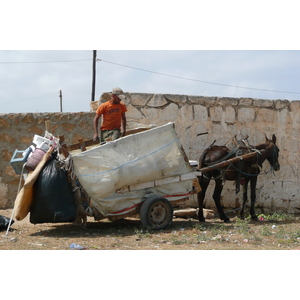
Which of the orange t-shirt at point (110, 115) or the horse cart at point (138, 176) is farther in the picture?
the orange t-shirt at point (110, 115)

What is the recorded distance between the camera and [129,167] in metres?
6.82

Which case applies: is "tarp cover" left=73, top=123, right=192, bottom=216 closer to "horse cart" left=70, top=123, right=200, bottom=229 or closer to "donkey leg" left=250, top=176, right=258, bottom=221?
"horse cart" left=70, top=123, right=200, bottom=229

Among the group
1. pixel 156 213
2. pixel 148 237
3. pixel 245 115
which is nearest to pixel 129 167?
pixel 156 213

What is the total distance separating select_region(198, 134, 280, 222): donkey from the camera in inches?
344

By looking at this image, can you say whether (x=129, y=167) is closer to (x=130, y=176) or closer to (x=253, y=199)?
(x=130, y=176)

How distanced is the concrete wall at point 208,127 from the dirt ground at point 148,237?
1943mm

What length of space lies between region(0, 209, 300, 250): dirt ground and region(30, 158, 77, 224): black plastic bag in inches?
12.5

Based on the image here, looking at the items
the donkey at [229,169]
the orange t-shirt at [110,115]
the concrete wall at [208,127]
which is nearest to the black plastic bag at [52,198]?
the orange t-shirt at [110,115]

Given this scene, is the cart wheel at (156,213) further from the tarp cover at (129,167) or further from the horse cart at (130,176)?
the tarp cover at (129,167)

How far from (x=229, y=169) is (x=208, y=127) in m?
1.52

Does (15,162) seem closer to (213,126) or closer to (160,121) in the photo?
(160,121)

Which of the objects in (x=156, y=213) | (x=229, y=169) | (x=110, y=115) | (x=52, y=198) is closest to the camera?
(x=52, y=198)

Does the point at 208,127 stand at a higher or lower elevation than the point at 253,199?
higher

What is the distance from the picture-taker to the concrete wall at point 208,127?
9305mm
